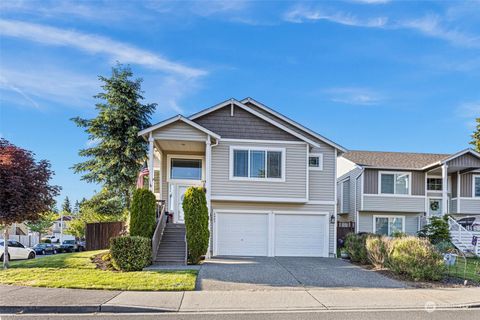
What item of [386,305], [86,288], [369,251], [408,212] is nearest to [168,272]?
[86,288]

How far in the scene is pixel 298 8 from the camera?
524 inches

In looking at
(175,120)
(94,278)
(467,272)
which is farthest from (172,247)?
(467,272)

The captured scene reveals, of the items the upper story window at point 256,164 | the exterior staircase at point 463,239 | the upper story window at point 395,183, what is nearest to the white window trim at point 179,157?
the upper story window at point 256,164

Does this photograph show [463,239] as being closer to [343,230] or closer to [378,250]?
[343,230]

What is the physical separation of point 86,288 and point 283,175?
9.95 meters

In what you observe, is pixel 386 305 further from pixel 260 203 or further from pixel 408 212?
pixel 408 212

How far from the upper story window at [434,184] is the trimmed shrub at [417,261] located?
1324 centimetres

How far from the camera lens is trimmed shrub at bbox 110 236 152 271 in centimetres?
1246

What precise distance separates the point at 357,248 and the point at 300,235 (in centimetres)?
302

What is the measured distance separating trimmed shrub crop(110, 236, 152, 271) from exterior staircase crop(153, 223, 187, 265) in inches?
48.1

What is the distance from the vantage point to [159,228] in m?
15.5

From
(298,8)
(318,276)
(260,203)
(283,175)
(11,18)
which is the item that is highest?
(298,8)

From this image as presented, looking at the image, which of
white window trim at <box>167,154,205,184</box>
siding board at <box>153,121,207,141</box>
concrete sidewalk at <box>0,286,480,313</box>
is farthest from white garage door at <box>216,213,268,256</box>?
concrete sidewalk at <box>0,286,480,313</box>

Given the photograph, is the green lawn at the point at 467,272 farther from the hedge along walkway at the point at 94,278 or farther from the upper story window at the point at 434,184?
the upper story window at the point at 434,184
